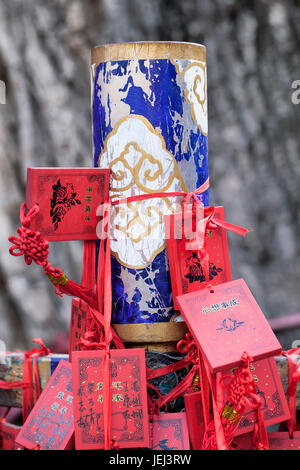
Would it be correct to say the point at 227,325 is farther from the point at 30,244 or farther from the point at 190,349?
the point at 30,244

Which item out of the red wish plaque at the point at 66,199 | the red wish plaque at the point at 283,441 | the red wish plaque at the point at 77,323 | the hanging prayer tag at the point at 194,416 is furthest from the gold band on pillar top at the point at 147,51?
the red wish plaque at the point at 283,441

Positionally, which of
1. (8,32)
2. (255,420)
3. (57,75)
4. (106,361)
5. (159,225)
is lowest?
(255,420)

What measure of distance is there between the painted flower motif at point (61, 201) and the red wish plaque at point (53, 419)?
10.5 inches

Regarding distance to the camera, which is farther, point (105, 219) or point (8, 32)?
point (8, 32)

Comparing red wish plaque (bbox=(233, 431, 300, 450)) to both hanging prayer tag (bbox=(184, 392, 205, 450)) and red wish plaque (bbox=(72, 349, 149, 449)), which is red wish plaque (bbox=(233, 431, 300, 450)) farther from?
red wish plaque (bbox=(72, 349, 149, 449))

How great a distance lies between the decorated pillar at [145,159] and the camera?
1.05m

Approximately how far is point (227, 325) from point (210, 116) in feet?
4.30

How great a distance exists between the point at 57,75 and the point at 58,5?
22cm

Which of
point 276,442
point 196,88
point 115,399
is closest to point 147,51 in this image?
point 196,88

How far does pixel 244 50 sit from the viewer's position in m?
2.12

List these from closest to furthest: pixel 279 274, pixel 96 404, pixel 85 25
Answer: pixel 96 404 < pixel 85 25 < pixel 279 274

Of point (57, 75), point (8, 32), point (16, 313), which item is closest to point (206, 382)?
point (16, 313)

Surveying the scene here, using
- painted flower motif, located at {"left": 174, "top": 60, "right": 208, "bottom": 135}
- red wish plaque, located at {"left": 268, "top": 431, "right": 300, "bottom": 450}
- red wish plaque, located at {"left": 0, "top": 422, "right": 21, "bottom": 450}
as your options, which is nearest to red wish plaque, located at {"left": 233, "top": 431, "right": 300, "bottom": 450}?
red wish plaque, located at {"left": 268, "top": 431, "right": 300, "bottom": 450}

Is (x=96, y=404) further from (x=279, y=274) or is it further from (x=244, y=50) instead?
(x=244, y=50)
